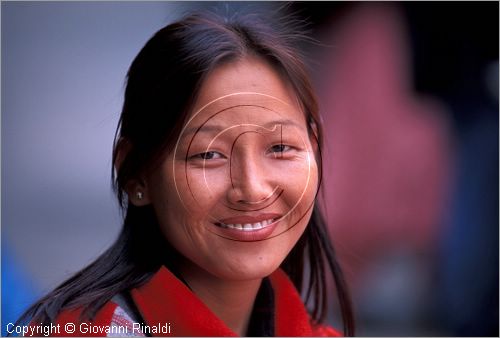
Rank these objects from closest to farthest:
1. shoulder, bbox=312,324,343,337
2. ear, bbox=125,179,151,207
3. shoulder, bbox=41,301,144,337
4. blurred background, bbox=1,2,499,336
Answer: shoulder, bbox=41,301,144,337 → ear, bbox=125,179,151,207 → shoulder, bbox=312,324,343,337 → blurred background, bbox=1,2,499,336

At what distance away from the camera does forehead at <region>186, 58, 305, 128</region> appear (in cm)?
106

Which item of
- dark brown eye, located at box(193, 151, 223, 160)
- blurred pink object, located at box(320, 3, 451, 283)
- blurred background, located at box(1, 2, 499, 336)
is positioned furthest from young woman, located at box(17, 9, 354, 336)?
blurred pink object, located at box(320, 3, 451, 283)

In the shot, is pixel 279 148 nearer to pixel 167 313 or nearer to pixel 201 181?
pixel 201 181

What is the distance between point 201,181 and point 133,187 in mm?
163

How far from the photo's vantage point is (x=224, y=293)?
119cm

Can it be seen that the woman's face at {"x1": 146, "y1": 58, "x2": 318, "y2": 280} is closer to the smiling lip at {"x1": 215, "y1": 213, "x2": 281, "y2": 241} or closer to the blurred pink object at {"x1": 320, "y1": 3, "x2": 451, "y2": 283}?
the smiling lip at {"x1": 215, "y1": 213, "x2": 281, "y2": 241}

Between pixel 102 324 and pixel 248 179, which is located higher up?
pixel 248 179

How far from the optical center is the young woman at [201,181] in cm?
106

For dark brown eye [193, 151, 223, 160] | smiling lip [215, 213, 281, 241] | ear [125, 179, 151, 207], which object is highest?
dark brown eye [193, 151, 223, 160]

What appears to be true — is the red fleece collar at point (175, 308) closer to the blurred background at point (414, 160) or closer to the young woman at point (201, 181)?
the young woman at point (201, 181)

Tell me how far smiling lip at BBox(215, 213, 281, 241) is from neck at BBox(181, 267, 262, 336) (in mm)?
122

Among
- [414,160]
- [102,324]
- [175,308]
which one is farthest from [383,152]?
[102,324]

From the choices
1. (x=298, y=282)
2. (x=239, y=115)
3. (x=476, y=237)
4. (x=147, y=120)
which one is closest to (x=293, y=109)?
(x=239, y=115)

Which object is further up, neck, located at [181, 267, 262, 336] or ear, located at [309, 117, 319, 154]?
ear, located at [309, 117, 319, 154]
